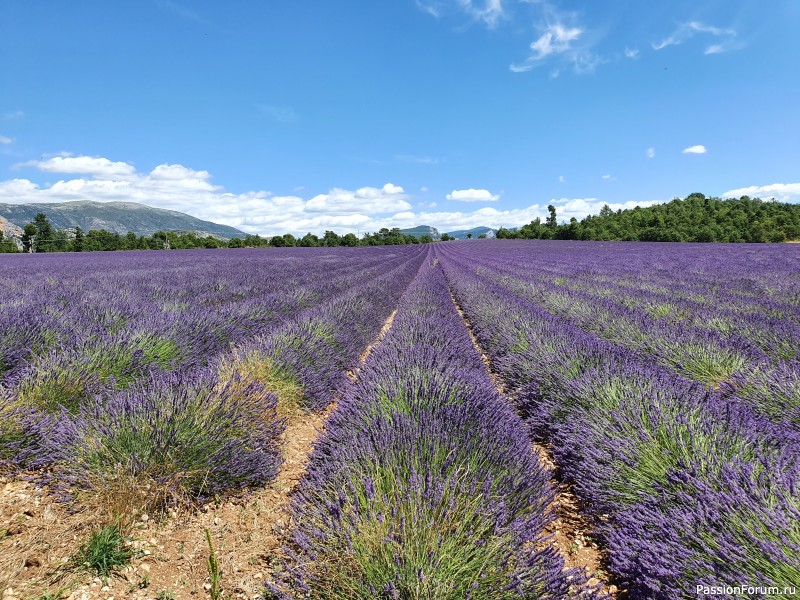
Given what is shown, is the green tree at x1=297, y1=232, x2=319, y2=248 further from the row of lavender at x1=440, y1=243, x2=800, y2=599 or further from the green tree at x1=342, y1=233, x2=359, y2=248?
the row of lavender at x1=440, y1=243, x2=800, y2=599

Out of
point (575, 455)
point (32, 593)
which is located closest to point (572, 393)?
point (575, 455)

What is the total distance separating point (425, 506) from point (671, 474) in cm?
131

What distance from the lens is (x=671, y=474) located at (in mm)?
1778

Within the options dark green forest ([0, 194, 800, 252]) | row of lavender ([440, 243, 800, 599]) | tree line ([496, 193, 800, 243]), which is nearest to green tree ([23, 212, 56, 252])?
dark green forest ([0, 194, 800, 252])

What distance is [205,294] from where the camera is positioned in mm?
7676

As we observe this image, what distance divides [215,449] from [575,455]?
2382 mm

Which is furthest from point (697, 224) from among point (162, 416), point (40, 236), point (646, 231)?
point (40, 236)

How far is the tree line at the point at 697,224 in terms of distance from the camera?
44978 mm

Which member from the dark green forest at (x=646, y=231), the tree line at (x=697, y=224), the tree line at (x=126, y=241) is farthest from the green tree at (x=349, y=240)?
the tree line at (x=697, y=224)

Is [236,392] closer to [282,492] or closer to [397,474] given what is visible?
[282,492]

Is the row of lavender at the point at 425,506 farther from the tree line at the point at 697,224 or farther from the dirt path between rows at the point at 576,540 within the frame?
the tree line at the point at 697,224

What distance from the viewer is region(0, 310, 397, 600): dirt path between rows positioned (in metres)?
1.51

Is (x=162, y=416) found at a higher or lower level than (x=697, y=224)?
lower

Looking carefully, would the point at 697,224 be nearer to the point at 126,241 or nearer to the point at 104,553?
the point at 104,553
